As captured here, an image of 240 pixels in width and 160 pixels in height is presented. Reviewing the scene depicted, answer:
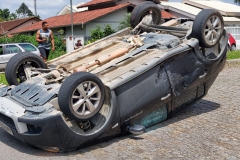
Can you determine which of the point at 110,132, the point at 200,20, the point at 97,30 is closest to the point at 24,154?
the point at 110,132

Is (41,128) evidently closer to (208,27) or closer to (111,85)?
(111,85)

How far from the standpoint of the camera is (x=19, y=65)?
5.41 m

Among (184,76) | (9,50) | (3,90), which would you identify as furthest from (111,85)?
(9,50)

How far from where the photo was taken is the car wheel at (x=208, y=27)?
5.42m


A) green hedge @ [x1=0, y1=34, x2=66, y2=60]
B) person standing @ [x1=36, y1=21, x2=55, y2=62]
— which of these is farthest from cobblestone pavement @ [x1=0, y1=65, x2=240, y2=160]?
green hedge @ [x1=0, y1=34, x2=66, y2=60]

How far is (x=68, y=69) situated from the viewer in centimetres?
550

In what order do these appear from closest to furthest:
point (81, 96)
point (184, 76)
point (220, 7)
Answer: point (81, 96) < point (184, 76) < point (220, 7)

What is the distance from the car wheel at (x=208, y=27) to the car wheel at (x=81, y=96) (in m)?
1.89

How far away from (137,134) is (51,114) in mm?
1322

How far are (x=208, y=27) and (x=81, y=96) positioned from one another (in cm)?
241

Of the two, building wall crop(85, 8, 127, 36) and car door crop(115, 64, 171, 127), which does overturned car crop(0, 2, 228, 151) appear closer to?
car door crop(115, 64, 171, 127)

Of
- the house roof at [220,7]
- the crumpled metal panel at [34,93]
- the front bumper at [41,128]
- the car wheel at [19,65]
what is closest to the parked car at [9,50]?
the car wheel at [19,65]

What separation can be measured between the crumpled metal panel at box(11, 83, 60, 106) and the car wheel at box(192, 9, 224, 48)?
225cm

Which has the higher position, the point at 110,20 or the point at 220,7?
the point at 220,7
